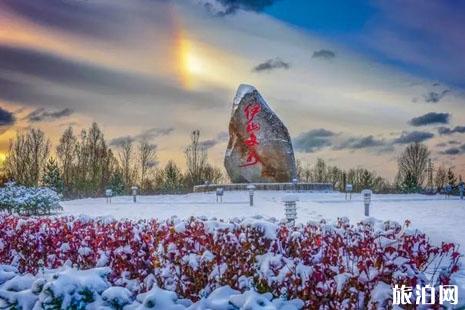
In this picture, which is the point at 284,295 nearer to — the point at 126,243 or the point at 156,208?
the point at 126,243

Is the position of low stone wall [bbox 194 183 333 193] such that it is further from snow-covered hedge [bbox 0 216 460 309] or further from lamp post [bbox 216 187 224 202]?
snow-covered hedge [bbox 0 216 460 309]

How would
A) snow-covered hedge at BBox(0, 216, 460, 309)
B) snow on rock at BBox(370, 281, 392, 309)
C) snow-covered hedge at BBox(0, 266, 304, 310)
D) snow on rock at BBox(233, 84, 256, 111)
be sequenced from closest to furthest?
snow-covered hedge at BBox(0, 266, 304, 310), snow on rock at BBox(370, 281, 392, 309), snow-covered hedge at BBox(0, 216, 460, 309), snow on rock at BBox(233, 84, 256, 111)

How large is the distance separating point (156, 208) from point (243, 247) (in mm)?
15254

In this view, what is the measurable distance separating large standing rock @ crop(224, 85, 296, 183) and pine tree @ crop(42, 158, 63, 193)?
17.4m

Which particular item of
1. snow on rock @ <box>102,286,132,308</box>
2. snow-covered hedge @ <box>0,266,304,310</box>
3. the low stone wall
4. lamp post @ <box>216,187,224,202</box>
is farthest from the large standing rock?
snow on rock @ <box>102,286,132,308</box>

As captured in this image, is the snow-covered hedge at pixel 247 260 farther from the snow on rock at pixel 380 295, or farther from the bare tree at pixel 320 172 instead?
the bare tree at pixel 320 172

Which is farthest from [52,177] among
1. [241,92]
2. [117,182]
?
[241,92]

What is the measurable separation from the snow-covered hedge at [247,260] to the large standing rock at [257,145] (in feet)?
70.7

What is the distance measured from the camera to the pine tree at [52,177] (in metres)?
42.0

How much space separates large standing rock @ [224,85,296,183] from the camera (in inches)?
1179

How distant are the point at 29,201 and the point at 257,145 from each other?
13.6m

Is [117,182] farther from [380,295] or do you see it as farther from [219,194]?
[380,295]

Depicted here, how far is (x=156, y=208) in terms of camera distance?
69.6 feet

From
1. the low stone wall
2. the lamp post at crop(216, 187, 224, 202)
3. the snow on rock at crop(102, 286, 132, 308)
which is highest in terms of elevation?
the low stone wall
